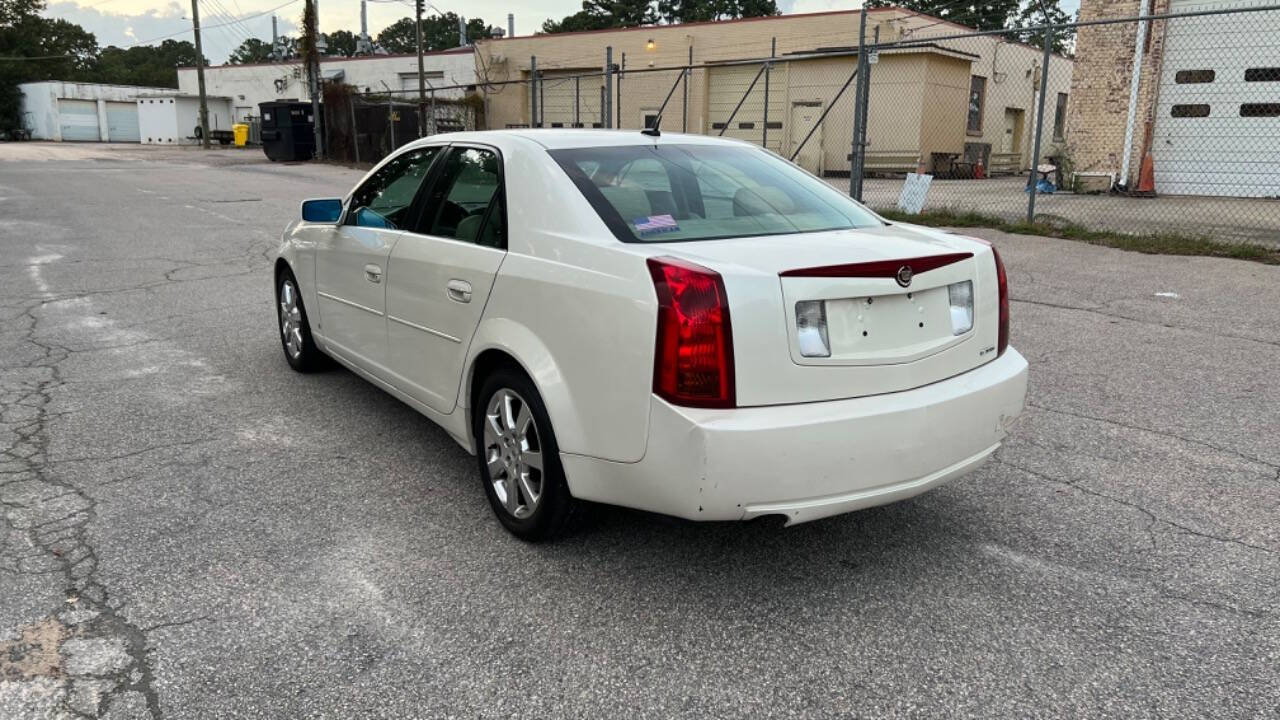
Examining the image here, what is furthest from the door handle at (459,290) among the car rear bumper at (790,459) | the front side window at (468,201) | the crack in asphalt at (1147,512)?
the crack in asphalt at (1147,512)

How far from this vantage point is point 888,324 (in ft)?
10.0

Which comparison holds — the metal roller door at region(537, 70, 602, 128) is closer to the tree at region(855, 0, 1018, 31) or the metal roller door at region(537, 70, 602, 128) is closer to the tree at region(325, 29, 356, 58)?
the tree at region(855, 0, 1018, 31)

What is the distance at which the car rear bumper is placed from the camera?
9.20 feet

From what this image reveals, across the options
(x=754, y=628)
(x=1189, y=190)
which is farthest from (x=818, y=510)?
(x=1189, y=190)

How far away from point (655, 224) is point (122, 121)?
73804 millimetres

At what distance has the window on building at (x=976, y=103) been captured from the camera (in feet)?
101

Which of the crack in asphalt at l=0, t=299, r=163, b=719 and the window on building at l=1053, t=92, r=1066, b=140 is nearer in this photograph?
the crack in asphalt at l=0, t=299, r=163, b=719

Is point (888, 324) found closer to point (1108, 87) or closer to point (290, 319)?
point (290, 319)

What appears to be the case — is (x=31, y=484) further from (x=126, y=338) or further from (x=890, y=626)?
(x=890, y=626)

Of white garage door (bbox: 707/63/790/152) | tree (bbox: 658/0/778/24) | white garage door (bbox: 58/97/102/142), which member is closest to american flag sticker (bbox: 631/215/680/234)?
white garage door (bbox: 707/63/790/152)

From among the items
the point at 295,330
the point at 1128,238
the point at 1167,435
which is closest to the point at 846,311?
the point at 1167,435

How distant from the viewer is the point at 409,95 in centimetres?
4269

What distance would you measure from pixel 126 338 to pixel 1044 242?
10.0 m

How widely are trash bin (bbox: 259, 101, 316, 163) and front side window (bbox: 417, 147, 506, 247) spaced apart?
102 feet
